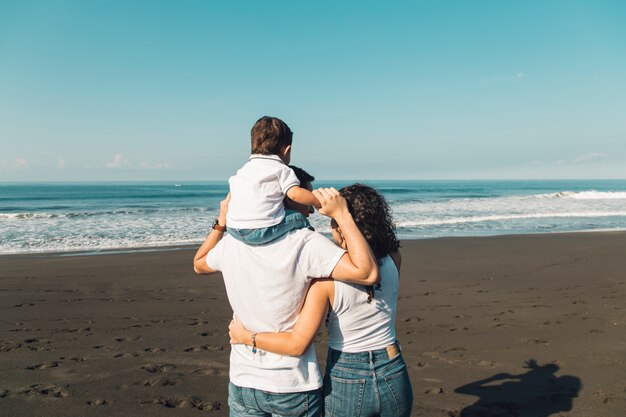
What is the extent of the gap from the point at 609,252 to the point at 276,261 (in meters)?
12.9

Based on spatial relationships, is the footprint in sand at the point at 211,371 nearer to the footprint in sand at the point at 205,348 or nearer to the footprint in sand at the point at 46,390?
the footprint in sand at the point at 205,348

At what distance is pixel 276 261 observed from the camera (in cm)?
169

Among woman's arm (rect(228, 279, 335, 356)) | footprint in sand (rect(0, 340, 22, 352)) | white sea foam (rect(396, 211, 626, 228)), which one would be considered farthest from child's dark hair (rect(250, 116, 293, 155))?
white sea foam (rect(396, 211, 626, 228))

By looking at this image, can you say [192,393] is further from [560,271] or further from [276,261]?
[560,271]

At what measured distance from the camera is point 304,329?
1.69 meters

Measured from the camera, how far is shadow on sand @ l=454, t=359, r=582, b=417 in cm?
384

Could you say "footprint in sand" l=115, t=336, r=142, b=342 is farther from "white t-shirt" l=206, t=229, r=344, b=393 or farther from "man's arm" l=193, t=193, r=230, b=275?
"white t-shirt" l=206, t=229, r=344, b=393

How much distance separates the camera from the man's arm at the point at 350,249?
1686 millimetres

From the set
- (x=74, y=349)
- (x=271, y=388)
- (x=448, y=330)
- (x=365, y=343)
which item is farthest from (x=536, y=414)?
(x=74, y=349)

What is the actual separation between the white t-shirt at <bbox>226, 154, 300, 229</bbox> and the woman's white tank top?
0.43 m

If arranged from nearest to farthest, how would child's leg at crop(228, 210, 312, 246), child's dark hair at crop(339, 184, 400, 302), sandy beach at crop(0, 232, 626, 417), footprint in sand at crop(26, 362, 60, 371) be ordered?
1. child's leg at crop(228, 210, 312, 246)
2. child's dark hair at crop(339, 184, 400, 302)
3. sandy beach at crop(0, 232, 626, 417)
4. footprint in sand at crop(26, 362, 60, 371)

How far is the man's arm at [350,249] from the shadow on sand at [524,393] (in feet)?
8.77

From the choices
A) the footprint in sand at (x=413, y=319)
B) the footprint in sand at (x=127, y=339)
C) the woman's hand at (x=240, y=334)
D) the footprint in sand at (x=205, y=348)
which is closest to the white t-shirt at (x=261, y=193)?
the woman's hand at (x=240, y=334)

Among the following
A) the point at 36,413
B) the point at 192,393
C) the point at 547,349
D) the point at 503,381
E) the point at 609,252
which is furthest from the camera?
the point at 609,252
